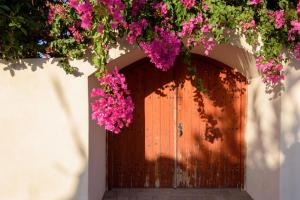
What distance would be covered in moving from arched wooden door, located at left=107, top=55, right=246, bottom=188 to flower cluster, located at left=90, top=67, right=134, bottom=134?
2010 millimetres

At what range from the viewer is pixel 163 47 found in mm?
4660

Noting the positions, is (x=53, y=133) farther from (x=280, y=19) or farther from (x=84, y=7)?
(x=280, y=19)

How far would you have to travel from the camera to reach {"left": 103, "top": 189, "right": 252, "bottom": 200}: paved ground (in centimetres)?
618

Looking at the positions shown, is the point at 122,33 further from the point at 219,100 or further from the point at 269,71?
the point at 219,100

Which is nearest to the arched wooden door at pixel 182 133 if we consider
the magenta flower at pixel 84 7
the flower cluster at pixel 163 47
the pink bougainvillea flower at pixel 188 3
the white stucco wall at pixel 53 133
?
the white stucco wall at pixel 53 133

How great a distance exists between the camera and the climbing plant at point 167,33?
457 cm

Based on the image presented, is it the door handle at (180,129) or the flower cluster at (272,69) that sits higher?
the flower cluster at (272,69)

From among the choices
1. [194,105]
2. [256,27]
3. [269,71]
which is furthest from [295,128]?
[194,105]

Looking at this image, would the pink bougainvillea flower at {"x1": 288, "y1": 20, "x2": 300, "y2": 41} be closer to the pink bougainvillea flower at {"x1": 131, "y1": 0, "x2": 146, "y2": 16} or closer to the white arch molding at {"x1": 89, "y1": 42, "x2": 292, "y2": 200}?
the white arch molding at {"x1": 89, "y1": 42, "x2": 292, "y2": 200}

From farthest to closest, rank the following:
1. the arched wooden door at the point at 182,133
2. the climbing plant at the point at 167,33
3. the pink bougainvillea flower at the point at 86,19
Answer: the arched wooden door at the point at 182,133, the climbing plant at the point at 167,33, the pink bougainvillea flower at the point at 86,19

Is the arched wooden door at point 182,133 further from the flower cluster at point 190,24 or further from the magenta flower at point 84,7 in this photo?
the magenta flower at point 84,7

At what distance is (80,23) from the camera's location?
4.80m

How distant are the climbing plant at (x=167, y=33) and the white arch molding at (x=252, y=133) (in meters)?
0.33

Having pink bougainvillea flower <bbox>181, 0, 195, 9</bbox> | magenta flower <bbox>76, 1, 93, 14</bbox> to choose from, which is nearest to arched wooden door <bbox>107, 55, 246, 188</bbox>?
pink bougainvillea flower <bbox>181, 0, 195, 9</bbox>
